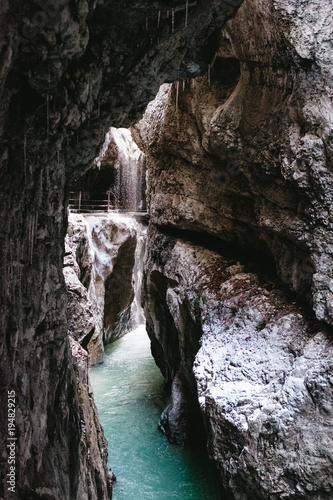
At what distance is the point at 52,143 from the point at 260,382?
A: 4.08 meters

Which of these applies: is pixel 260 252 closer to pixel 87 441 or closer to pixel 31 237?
pixel 87 441

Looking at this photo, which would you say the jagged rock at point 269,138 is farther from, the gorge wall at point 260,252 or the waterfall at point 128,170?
the waterfall at point 128,170

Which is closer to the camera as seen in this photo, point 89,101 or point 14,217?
point 14,217

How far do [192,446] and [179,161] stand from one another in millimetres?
6675

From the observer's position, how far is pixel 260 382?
16.6 feet

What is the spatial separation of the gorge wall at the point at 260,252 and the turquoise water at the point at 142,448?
73cm

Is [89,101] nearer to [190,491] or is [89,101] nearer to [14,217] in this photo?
[14,217]

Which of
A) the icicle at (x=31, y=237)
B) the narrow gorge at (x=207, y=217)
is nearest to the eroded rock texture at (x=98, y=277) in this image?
the narrow gorge at (x=207, y=217)

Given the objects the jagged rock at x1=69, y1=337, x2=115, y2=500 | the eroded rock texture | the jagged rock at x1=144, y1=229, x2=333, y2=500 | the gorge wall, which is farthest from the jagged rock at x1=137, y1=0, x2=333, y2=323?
the jagged rock at x1=69, y1=337, x2=115, y2=500

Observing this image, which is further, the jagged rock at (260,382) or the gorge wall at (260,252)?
the gorge wall at (260,252)

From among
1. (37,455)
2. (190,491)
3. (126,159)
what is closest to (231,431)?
(37,455)

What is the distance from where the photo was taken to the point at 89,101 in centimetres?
426

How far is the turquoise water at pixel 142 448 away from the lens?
23.5 ft

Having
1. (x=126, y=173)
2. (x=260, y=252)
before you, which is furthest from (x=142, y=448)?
(x=126, y=173)
